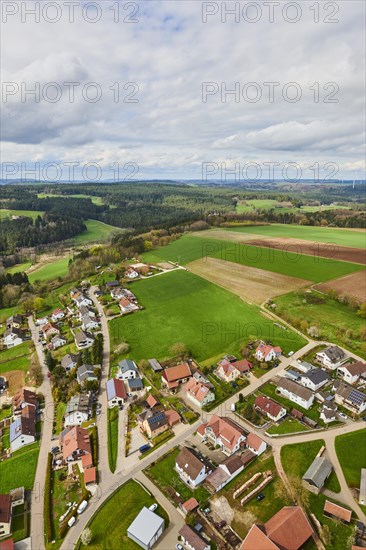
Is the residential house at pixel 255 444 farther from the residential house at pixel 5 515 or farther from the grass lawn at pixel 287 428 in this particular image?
the residential house at pixel 5 515

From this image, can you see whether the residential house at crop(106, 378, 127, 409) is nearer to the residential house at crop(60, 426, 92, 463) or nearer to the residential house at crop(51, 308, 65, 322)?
Answer: the residential house at crop(60, 426, 92, 463)

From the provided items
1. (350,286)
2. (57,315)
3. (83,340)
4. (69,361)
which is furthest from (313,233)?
(69,361)

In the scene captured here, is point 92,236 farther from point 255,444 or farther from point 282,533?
point 282,533


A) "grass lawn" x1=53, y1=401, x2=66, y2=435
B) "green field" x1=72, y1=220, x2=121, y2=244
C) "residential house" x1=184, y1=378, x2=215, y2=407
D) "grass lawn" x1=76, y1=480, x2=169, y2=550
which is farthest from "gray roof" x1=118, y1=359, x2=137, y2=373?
"green field" x1=72, y1=220, x2=121, y2=244

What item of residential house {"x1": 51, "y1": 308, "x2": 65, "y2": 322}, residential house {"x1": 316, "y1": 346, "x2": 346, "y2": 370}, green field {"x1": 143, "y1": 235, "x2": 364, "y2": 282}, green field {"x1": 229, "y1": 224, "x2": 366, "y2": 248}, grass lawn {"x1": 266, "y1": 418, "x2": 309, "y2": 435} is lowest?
grass lawn {"x1": 266, "y1": 418, "x2": 309, "y2": 435}

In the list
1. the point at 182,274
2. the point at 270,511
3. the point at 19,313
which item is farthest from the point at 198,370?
the point at 19,313
